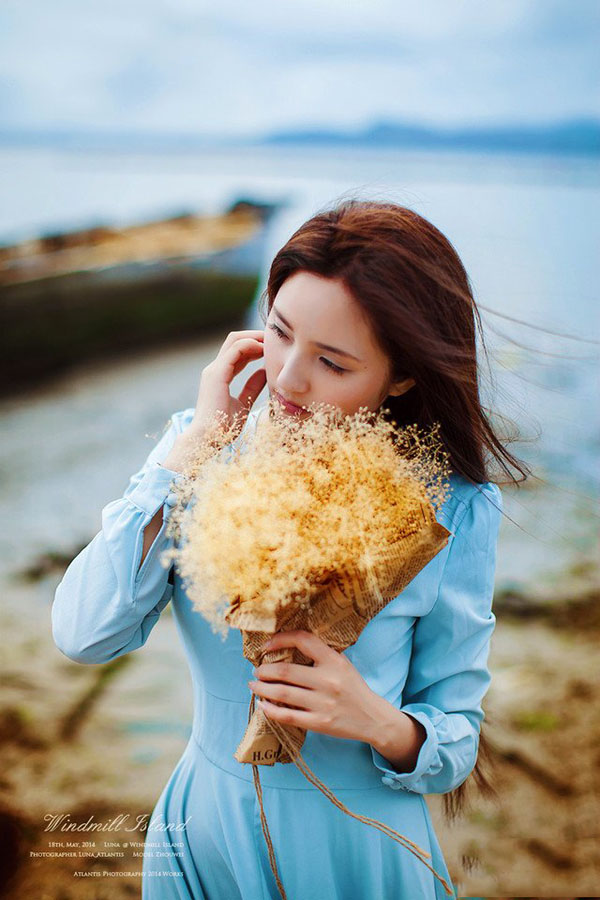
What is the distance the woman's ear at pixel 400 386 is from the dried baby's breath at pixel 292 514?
227mm

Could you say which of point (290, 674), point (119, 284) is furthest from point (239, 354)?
point (119, 284)

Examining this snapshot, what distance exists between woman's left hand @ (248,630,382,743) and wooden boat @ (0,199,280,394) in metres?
2.99

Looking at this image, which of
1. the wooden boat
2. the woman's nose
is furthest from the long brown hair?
the wooden boat

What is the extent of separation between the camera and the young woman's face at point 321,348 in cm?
93

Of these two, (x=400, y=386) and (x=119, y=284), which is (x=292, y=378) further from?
(x=119, y=284)

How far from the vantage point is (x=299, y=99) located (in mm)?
3289

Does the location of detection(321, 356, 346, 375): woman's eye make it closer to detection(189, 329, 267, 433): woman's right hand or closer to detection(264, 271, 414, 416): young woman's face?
detection(264, 271, 414, 416): young woman's face

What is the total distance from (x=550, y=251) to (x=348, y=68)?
1162 mm

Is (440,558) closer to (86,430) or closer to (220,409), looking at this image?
(220,409)

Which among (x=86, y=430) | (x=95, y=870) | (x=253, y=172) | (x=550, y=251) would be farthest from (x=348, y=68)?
(x=95, y=870)

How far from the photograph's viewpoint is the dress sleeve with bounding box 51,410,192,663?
93 centimetres

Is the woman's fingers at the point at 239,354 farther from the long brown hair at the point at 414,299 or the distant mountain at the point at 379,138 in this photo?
the distant mountain at the point at 379,138

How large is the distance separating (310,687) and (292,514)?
0.23 meters

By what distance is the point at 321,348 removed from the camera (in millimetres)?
939
